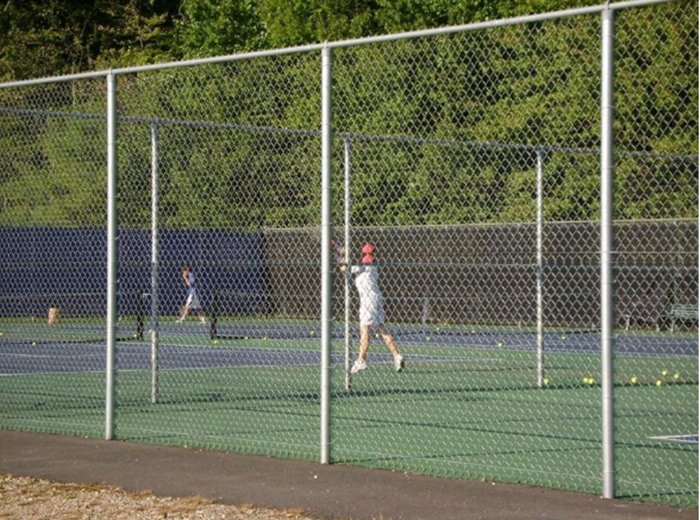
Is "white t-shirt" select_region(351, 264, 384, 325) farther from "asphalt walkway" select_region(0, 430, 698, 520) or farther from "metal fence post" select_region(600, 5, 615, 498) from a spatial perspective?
"metal fence post" select_region(600, 5, 615, 498)

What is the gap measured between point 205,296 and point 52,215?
10.8 meters

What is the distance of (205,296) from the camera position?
102 feet

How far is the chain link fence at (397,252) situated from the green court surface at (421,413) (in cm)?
5

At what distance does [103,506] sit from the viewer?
8180mm

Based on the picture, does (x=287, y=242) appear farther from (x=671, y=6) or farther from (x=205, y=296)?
(x=671, y=6)

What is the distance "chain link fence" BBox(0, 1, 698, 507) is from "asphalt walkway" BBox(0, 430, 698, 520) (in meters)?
0.43

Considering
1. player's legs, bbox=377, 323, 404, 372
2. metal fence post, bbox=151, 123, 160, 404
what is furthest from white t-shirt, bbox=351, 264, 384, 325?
metal fence post, bbox=151, 123, 160, 404

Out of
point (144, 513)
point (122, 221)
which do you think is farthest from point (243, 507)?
point (122, 221)

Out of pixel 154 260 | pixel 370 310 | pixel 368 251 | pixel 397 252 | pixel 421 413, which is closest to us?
pixel 154 260

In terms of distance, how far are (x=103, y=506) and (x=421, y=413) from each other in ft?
17.1

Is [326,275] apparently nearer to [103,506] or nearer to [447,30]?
[447,30]

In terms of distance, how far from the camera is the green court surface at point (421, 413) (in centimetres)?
976

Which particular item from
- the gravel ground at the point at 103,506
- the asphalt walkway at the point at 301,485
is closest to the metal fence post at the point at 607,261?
the asphalt walkway at the point at 301,485

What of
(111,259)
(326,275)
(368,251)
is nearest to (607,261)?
(326,275)
